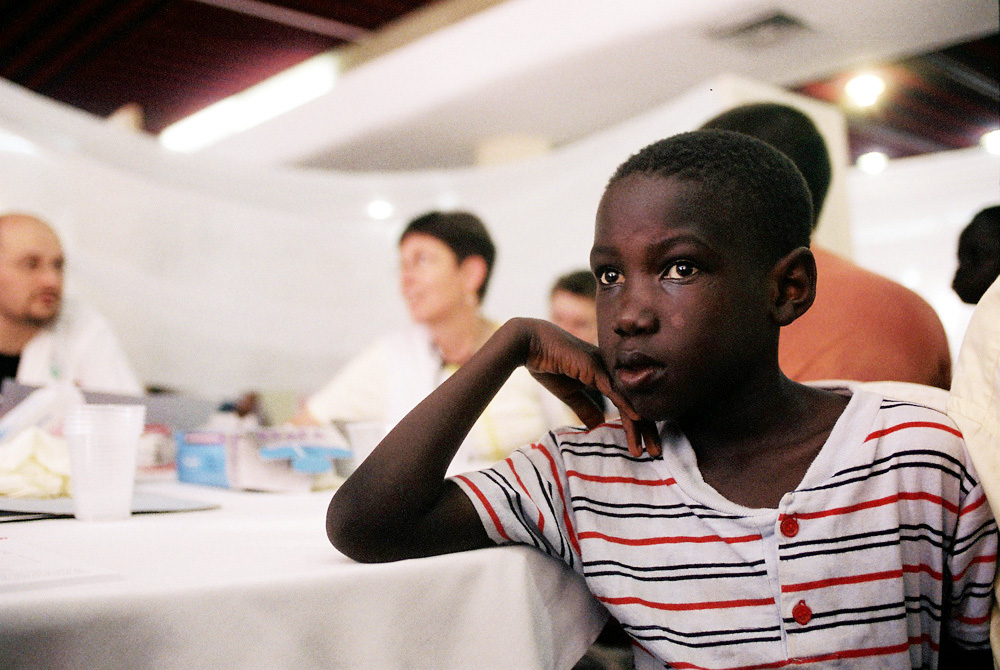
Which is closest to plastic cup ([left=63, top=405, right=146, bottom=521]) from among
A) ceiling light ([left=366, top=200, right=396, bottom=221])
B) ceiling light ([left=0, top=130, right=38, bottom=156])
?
ceiling light ([left=0, top=130, right=38, bottom=156])

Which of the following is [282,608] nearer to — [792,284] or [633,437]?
[633,437]

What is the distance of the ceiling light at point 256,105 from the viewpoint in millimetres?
2980

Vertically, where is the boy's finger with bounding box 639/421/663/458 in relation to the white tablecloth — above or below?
above

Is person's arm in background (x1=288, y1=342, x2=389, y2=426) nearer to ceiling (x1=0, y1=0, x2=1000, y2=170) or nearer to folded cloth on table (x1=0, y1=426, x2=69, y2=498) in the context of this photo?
folded cloth on table (x1=0, y1=426, x2=69, y2=498)

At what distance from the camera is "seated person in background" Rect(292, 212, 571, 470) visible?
139 cm

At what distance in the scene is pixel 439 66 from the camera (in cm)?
264

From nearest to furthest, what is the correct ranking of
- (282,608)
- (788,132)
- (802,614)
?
(282,608), (802,614), (788,132)

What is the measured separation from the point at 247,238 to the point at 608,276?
224 cm

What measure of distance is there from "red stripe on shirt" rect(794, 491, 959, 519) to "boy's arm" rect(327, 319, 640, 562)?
0.54 feet

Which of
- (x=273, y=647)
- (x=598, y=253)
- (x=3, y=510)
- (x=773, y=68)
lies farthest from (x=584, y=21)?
(x=273, y=647)

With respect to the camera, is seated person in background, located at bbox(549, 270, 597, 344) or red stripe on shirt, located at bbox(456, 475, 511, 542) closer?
red stripe on shirt, located at bbox(456, 475, 511, 542)

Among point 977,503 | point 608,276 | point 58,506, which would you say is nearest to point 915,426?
point 977,503

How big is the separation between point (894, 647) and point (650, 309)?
1.10 feet

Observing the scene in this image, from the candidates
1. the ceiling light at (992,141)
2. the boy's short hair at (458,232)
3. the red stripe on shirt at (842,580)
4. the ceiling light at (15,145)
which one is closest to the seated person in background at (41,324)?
the ceiling light at (15,145)
